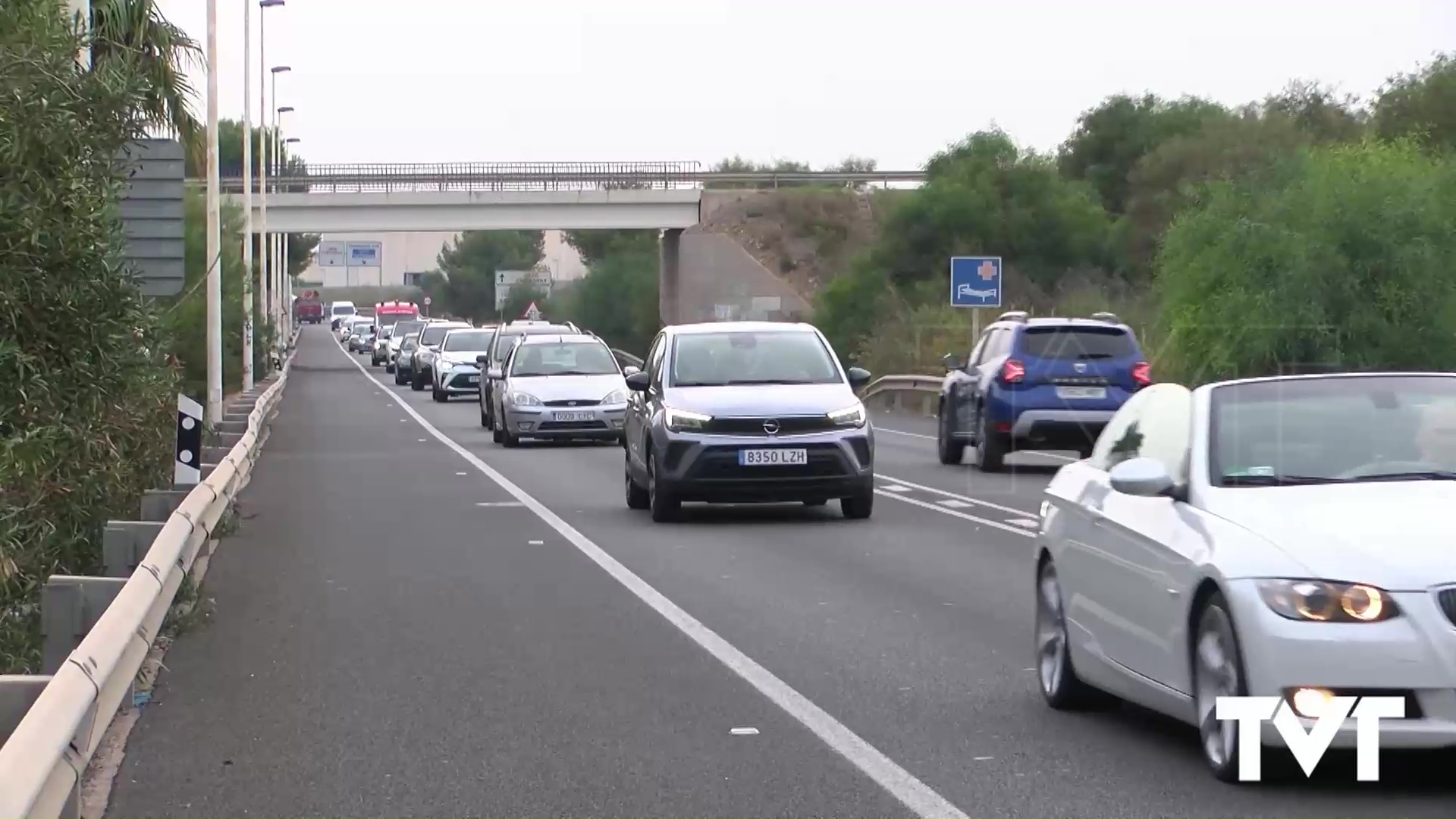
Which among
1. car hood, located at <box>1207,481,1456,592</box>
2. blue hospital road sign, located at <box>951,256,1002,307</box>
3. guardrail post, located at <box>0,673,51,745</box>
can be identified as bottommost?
guardrail post, located at <box>0,673,51,745</box>

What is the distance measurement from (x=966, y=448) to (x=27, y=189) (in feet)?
63.2

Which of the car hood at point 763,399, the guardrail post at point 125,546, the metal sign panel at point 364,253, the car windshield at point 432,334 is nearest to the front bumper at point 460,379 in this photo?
the car windshield at point 432,334

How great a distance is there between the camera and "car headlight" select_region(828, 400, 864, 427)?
1888cm

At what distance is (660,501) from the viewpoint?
746 inches

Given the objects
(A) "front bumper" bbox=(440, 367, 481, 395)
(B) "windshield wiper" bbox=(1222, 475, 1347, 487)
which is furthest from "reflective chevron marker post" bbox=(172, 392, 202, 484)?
(A) "front bumper" bbox=(440, 367, 481, 395)

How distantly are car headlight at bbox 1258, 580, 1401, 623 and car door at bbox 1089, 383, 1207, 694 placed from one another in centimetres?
52

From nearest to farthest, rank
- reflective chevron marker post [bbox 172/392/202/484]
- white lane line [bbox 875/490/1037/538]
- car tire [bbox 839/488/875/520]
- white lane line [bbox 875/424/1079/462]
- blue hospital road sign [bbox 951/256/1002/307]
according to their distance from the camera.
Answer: reflective chevron marker post [bbox 172/392/202/484] < white lane line [bbox 875/490/1037/538] < car tire [bbox 839/488/875/520] < white lane line [bbox 875/424/1079/462] < blue hospital road sign [bbox 951/256/1002/307]

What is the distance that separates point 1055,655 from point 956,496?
41.0ft

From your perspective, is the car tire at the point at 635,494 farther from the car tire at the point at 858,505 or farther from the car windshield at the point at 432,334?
the car windshield at the point at 432,334

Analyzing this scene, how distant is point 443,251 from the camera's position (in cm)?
19538

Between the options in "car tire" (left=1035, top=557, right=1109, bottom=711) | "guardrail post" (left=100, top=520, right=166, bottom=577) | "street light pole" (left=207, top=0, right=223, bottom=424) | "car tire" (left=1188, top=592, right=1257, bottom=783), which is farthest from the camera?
"street light pole" (left=207, top=0, right=223, bottom=424)

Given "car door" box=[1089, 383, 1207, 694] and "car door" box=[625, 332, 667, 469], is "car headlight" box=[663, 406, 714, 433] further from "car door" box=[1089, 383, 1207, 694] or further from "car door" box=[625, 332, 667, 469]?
"car door" box=[1089, 383, 1207, 694]

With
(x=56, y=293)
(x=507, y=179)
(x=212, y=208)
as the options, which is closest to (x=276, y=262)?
(x=507, y=179)

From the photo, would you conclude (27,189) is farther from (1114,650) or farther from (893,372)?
(893,372)
